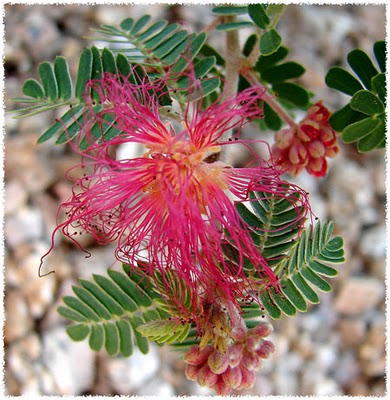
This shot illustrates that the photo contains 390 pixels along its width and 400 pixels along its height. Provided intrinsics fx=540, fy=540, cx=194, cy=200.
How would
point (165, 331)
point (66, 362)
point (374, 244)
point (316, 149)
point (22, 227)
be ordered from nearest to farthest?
point (165, 331), point (316, 149), point (66, 362), point (22, 227), point (374, 244)

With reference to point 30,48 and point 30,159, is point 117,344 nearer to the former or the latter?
point 30,159

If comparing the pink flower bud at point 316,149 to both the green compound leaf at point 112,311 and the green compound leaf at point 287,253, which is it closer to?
the green compound leaf at point 287,253

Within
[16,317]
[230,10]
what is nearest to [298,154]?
[230,10]

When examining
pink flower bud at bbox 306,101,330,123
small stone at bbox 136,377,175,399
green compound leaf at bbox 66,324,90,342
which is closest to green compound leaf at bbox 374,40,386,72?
pink flower bud at bbox 306,101,330,123

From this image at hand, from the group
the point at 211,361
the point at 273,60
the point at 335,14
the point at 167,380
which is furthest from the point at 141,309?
the point at 335,14

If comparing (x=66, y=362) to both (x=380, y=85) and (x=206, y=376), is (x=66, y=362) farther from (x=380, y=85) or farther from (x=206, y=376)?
(x=380, y=85)

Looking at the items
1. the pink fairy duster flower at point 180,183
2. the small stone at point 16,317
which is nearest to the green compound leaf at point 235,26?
the pink fairy duster flower at point 180,183

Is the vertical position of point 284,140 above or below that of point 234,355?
above
